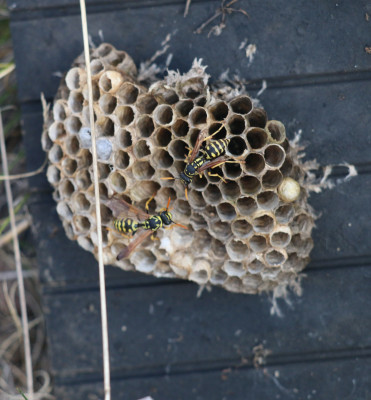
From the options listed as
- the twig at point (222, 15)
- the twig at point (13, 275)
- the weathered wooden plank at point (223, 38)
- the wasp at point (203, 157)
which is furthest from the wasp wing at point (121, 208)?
the twig at point (13, 275)

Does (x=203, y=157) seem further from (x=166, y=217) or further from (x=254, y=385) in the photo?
(x=254, y=385)

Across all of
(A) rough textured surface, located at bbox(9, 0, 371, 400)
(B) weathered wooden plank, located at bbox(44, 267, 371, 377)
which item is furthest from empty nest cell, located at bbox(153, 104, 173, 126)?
(B) weathered wooden plank, located at bbox(44, 267, 371, 377)

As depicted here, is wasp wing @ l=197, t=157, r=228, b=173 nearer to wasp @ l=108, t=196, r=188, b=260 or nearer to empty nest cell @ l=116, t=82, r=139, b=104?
wasp @ l=108, t=196, r=188, b=260

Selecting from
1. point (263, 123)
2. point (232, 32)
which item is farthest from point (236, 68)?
point (263, 123)

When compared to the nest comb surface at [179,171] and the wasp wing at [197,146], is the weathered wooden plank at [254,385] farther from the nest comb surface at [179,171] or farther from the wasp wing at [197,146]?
the wasp wing at [197,146]

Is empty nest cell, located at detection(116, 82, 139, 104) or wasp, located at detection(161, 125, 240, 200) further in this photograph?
empty nest cell, located at detection(116, 82, 139, 104)

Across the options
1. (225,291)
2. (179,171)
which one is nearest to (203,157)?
(179,171)
